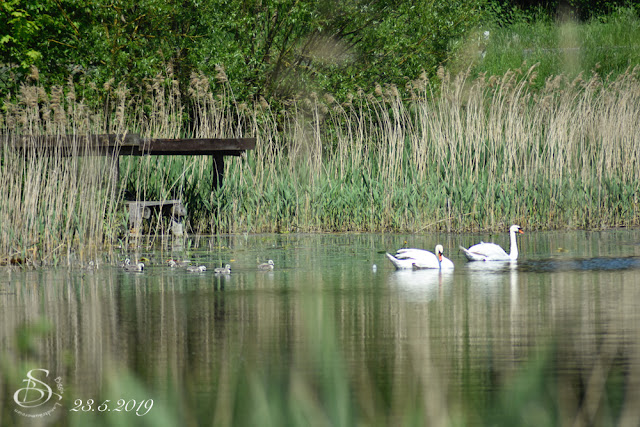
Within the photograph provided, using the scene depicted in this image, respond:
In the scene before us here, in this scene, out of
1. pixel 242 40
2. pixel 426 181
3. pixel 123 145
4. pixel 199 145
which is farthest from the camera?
pixel 242 40

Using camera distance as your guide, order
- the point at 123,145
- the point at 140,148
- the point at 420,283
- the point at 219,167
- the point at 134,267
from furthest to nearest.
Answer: the point at 219,167, the point at 140,148, the point at 123,145, the point at 134,267, the point at 420,283

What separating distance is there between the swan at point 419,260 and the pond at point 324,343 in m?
0.12

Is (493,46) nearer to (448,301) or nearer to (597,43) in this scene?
(597,43)

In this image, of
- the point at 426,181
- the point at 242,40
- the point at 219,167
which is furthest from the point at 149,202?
the point at 242,40

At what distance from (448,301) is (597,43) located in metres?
24.6

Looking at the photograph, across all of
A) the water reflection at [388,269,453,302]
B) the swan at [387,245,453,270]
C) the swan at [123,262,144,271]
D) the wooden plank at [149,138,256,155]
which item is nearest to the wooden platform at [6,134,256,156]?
the wooden plank at [149,138,256,155]

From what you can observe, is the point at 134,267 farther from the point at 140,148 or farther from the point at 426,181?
the point at 426,181

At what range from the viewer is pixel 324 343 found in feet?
18.7

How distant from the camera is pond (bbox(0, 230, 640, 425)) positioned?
424cm

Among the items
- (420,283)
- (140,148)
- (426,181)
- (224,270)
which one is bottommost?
(420,283)

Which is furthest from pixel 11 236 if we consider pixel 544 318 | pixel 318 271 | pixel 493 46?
pixel 493 46

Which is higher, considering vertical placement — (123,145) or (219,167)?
(123,145)

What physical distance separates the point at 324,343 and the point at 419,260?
3731 mm

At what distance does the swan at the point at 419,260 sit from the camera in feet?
30.7
